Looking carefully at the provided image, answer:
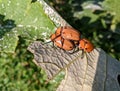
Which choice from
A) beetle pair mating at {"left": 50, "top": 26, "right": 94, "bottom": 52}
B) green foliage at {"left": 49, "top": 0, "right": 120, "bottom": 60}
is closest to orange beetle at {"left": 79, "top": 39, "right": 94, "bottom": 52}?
beetle pair mating at {"left": 50, "top": 26, "right": 94, "bottom": 52}

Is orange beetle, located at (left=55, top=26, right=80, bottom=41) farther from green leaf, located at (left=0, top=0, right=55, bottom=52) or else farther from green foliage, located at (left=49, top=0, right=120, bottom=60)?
green foliage, located at (left=49, top=0, right=120, bottom=60)

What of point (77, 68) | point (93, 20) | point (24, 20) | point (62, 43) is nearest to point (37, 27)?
point (24, 20)

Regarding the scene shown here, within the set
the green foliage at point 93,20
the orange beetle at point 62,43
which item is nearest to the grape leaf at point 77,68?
the orange beetle at point 62,43

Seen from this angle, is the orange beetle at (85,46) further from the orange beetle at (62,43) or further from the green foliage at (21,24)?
the green foliage at (21,24)

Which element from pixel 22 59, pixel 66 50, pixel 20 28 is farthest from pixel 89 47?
pixel 22 59

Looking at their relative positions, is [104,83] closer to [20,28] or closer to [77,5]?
[20,28]

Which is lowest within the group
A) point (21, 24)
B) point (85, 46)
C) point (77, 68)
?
point (77, 68)

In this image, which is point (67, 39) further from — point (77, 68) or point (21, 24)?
point (21, 24)
